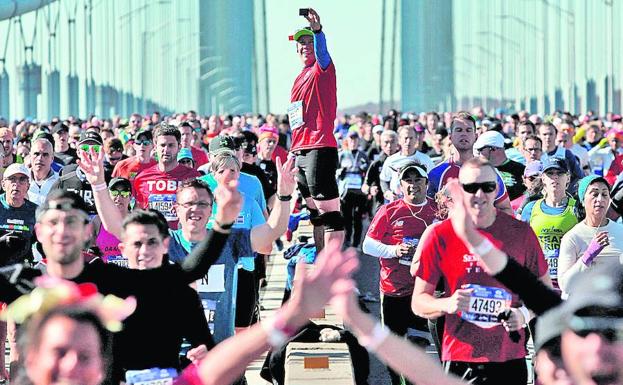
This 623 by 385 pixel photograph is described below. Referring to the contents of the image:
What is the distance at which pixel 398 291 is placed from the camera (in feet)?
35.9

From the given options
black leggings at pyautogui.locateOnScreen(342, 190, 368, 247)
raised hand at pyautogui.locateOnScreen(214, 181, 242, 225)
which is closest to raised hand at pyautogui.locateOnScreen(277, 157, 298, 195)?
raised hand at pyautogui.locateOnScreen(214, 181, 242, 225)

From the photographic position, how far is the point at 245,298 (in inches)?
426

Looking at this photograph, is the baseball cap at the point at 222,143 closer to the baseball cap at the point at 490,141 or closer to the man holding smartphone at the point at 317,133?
the man holding smartphone at the point at 317,133

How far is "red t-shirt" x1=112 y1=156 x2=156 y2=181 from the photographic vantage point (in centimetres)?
1361

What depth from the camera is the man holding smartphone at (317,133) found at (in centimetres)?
1304

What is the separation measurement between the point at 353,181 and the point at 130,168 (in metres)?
10.0

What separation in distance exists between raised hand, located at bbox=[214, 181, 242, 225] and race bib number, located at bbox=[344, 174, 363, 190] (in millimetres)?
16596

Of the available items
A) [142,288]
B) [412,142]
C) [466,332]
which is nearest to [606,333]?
[142,288]

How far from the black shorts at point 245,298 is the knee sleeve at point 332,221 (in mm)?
1877

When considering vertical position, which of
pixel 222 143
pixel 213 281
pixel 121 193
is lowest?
pixel 213 281

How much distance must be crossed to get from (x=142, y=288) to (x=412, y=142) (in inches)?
421

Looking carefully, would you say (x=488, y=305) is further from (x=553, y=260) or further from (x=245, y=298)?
(x=553, y=260)

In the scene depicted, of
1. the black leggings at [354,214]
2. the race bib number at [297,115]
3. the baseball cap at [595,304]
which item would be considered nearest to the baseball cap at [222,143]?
the race bib number at [297,115]

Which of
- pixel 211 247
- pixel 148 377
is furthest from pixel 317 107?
pixel 148 377
